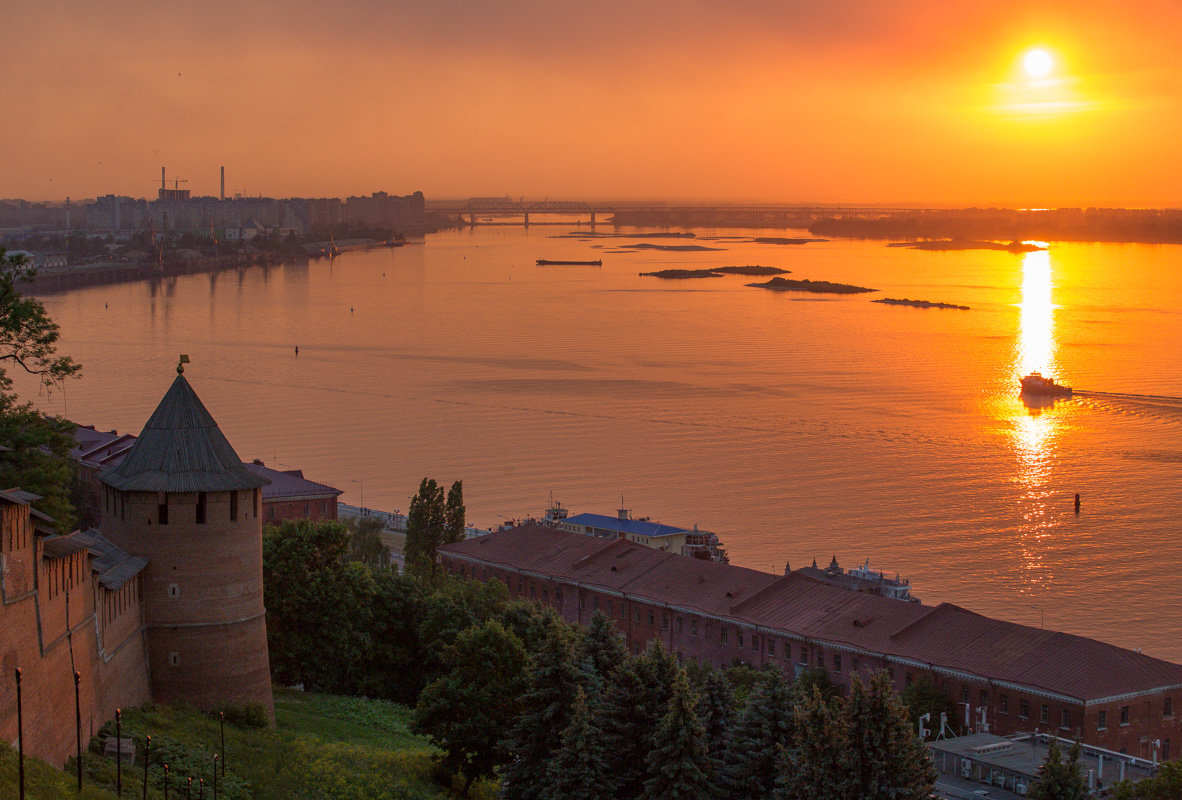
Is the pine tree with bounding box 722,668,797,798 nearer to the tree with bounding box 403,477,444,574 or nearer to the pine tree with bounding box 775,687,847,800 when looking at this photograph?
the pine tree with bounding box 775,687,847,800

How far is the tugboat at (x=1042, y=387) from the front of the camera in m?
66.4

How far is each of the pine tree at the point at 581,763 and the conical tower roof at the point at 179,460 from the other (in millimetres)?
5800

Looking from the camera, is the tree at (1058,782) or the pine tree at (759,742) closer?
the tree at (1058,782)

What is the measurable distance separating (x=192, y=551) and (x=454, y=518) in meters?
18.5

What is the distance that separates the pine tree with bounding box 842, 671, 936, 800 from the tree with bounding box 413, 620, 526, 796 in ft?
19.6

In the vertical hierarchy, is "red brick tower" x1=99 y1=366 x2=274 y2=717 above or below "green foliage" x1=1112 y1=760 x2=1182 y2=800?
above

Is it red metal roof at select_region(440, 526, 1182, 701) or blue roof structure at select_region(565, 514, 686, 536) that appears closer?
red metal roof at select_region(440, 526, 1182, 701)

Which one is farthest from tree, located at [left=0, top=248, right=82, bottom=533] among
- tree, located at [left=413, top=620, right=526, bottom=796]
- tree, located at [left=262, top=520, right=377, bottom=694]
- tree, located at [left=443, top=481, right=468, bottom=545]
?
tree, located at [left=443, top=481, right=468, bottom=545]

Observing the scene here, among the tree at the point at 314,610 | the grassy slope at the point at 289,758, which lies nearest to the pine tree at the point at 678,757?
the grassy slope at the point at 289,758

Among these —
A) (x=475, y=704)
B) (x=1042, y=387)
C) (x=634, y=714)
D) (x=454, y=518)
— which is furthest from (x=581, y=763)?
(x=1042, y=387)

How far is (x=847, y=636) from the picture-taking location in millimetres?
29000

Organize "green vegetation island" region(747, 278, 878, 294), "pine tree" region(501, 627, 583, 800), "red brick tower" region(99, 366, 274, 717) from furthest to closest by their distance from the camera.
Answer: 1. "green vegetation island" region(747, 278, 878, 294)
2. "red brick tower" region(99, 366, 274, 717)
3. "pine tree" region(501, 627, 583, 800)

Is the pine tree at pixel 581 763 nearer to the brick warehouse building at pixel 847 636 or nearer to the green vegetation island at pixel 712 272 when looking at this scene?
the brick warehouse building at pixel 847 636

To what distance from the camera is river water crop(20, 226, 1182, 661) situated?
127 ft
